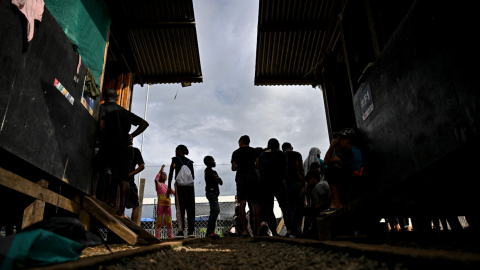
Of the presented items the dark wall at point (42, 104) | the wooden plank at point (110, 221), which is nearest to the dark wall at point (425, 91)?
the wooden plank at point (110, 221)

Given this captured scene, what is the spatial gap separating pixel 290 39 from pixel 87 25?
4.28m

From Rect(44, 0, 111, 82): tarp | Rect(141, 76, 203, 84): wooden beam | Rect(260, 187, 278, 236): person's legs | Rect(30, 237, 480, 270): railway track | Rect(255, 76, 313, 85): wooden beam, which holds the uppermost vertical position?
Rect(141, 76, 203, 84): wooden beam

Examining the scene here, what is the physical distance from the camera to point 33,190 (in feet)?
9.17

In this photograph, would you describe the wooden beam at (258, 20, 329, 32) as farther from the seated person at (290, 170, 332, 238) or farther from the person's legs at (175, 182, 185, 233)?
the person's legs at (175, 182, 185, 233)

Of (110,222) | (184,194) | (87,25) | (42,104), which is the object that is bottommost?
(110,222)

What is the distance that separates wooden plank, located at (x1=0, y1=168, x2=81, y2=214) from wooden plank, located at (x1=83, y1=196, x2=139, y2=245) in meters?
0.14

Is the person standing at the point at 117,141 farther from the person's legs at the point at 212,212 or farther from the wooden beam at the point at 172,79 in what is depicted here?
the wooden beam at the point at 172,79

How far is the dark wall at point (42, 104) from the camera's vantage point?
2.48 meters

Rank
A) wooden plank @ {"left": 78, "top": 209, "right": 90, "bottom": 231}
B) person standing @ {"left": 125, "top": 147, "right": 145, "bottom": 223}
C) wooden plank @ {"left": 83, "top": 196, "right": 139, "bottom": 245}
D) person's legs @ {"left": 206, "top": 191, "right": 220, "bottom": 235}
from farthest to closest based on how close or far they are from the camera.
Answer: person standing @ {"left": 125, "top": 147, "right": 145, "bottom": 223} < person's legs @ {"left": 206, "top": 191, "right": 220, "bottom": 235} < wooden plank @ {"left": 78, "top": 209, "right": 90, "bottom": 231} < wooden plank @ {"left": 83, "top": 196, "right": 139, "bottom": 245}

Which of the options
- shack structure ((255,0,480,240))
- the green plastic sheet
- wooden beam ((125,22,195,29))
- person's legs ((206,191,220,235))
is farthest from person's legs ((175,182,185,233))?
wooden beam ((125,22,195,29))

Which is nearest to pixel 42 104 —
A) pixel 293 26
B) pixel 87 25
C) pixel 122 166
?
pixel 122 166

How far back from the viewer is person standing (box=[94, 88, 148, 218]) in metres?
3.79

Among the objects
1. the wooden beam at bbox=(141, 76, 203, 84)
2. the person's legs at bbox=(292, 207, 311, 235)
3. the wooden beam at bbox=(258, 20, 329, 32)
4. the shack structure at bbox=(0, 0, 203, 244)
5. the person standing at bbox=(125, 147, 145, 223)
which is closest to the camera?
the shack structure at bbox=(0, 0, 203, 244)

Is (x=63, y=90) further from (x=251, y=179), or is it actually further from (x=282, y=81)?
(x=282, y=81)
